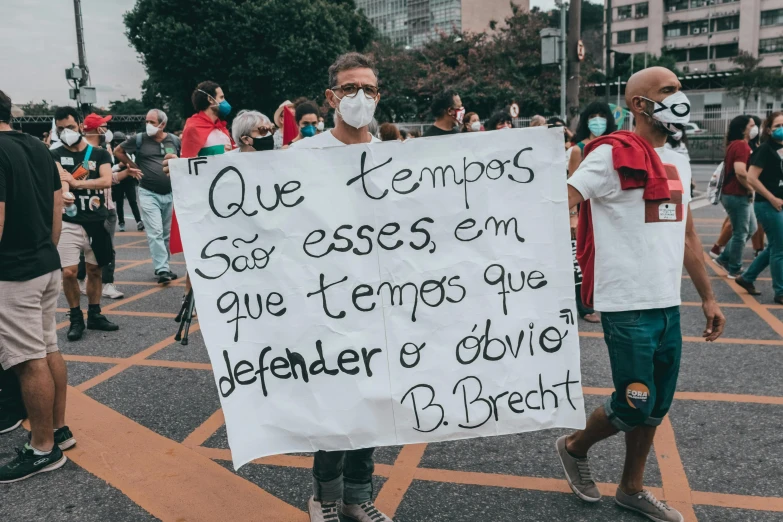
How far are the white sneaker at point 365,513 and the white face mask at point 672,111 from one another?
196 centimetres

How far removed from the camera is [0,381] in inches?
158

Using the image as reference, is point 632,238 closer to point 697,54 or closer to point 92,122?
point 92,122

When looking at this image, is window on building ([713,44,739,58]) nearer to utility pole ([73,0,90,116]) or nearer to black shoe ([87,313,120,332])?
utility pole ([73,0,90,116])

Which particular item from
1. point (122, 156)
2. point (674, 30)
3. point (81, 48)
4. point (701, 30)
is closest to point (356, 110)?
point (122, 156)

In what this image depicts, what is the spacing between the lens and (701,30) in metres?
63.3

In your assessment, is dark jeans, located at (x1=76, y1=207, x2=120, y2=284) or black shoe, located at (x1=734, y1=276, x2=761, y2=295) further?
black shoe, located at (x1=734, y1=276, x2=761, y2=295)

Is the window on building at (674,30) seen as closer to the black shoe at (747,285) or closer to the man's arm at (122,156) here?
the black shoe at (747,285)

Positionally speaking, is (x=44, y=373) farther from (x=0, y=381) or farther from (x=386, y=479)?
(x=386, y=479)

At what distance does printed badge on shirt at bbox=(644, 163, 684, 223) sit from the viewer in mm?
2674

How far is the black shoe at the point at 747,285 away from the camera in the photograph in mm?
6840

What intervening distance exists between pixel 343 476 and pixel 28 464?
1.67 m

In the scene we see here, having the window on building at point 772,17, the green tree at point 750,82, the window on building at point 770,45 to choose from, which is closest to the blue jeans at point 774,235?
the green tree at point 750,82

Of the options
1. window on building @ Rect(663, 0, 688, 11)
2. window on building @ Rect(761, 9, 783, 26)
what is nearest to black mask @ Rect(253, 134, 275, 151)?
window on building @ Rect(761, 9, 783, 26)

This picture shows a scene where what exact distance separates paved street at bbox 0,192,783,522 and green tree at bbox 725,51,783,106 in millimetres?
43454
